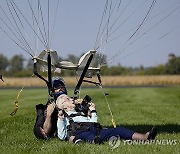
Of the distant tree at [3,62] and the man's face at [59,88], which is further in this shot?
the distant tree at [3,62]

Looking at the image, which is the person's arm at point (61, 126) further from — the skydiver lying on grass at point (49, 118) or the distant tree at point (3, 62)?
the distant tree at point (3, 62)

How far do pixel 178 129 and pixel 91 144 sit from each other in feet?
9.75

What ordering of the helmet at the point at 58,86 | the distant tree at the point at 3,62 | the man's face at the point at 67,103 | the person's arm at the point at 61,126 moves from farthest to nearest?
the distant tree at the point at 3,62
the helmet at the point at 58,86
the man's face at the point at 67,103
the person's arm at the point at 61,126

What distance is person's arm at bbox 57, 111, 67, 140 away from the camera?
6.80 metres

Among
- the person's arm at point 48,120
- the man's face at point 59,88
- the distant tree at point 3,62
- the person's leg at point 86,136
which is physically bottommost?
the person's leg at point 86,136

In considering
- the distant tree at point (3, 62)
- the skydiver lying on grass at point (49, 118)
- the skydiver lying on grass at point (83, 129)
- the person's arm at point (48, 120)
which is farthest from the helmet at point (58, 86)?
the distant tree at point (3, 62)

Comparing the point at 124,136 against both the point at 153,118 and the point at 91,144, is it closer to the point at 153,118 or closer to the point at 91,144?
the point at 91,144

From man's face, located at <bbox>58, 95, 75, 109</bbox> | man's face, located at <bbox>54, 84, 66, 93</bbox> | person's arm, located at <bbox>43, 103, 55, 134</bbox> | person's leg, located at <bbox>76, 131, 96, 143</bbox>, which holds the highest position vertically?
man's face, located at <bbox>54, 84, 66, 93</bbox>

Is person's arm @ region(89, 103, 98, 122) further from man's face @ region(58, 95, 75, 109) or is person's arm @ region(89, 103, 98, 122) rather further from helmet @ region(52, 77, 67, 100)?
helmet @ region(52, 77, 67, 100)

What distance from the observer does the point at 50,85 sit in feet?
24.0

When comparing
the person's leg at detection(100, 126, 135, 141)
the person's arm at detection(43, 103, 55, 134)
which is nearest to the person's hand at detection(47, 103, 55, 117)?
the person's arm at detection(43, 103, 55, 134)

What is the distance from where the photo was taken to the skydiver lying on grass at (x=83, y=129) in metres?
6.32

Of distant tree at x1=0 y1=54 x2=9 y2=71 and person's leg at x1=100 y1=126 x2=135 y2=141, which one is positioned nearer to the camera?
person's leg at x1=100 y1=126 x2=135 y2=141

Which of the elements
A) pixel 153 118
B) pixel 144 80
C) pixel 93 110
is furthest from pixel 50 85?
pixel 144 80
